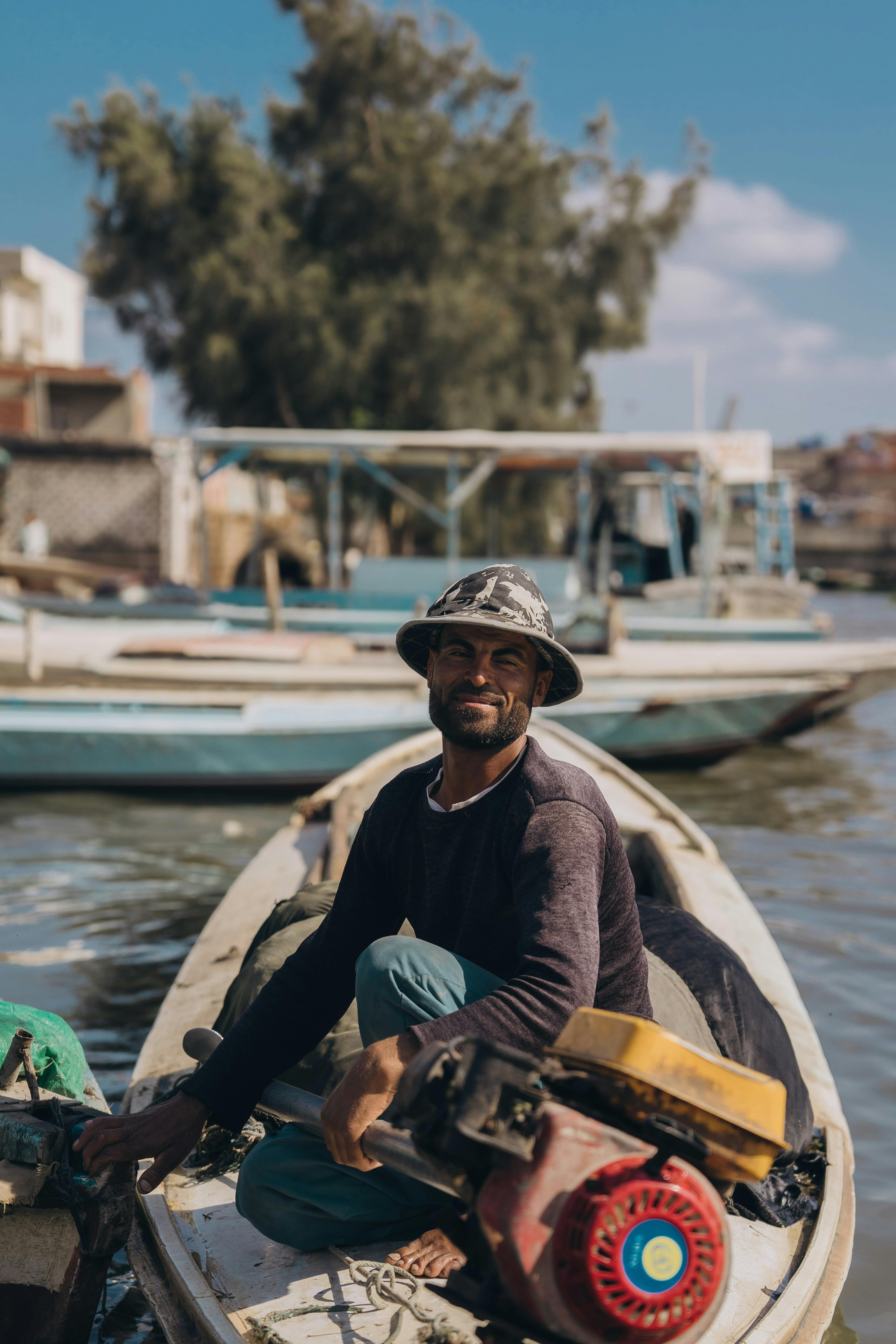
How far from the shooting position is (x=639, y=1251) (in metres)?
1.57

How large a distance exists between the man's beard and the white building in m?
34.0

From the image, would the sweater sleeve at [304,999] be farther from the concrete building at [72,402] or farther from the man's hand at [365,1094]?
the concrete building at [72,402]

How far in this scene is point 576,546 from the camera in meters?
16.0

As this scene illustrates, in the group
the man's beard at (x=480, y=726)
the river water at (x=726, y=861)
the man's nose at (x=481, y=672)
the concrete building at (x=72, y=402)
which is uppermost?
the concrete building at (x=72, y=402)

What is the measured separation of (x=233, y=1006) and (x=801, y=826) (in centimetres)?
633

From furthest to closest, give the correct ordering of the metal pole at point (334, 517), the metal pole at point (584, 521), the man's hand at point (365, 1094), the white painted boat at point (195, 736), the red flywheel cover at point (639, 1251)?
the metal pole at point (334, 517)
the metal pole at point (584, 521)
the white painted boat at point (195, 736)
the man's hand at point (365, 1094)
the red flywheel cover at point (639, 1251)

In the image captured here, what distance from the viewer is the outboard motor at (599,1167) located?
157cm

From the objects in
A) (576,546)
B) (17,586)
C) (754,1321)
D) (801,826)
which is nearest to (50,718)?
(801,826)

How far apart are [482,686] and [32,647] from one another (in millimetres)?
8033

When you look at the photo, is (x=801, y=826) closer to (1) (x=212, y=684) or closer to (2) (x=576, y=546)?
(1) (x=212, y=684)

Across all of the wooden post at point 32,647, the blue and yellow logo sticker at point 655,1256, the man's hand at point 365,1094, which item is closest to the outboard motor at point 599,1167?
the blue and yellow logo sticker at point 655,1256

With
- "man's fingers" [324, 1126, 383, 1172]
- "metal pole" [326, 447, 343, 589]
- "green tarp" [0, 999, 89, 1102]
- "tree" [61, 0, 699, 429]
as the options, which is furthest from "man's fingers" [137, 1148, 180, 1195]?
"tree" [61, 0, 699, 429]

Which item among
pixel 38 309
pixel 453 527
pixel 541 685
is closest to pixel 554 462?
pixel 453 527

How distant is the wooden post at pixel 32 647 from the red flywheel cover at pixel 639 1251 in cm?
867
